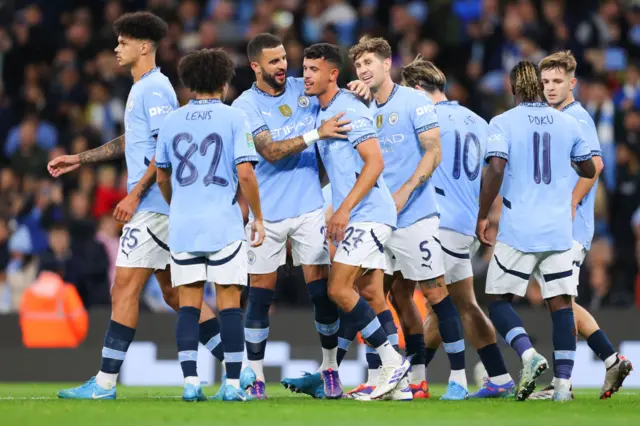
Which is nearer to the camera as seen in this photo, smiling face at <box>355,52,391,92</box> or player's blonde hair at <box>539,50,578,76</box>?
smiling face at <box>355,52,391,92</box>

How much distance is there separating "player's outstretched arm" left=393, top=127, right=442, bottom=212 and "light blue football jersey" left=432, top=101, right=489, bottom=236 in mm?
572

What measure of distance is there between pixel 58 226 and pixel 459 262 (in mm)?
6554

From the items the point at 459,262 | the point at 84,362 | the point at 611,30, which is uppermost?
the point at 611,30

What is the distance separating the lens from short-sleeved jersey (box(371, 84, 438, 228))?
9.55 metres

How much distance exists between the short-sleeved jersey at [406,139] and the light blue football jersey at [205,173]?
144cm

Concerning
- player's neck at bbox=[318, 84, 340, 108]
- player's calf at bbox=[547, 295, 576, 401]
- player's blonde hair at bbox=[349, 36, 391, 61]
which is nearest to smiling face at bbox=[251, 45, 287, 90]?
player's neck at bbox=[318, 84, 340, 108]

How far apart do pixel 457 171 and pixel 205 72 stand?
2519 millimetres

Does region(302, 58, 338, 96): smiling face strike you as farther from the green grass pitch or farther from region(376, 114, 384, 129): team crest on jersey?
the green grass pitch

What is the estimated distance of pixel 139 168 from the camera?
9.21 meters

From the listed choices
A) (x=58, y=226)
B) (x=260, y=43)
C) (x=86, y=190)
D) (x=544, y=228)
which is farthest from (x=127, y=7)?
(x=544, y=228)

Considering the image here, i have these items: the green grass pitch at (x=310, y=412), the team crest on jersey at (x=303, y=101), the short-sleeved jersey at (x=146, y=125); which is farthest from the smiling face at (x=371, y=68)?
the green grass pitch at (x=310, y=412)

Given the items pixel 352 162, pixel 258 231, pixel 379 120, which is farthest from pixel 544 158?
pixel 258 231

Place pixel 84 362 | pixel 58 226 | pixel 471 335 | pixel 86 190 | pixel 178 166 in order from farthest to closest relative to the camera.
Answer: pixel 86 190 < pixel 58 226 < pixel 84 362 < pixel 471 335 < pixel 178 166

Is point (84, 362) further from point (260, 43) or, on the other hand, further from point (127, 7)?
point (127, 7)
